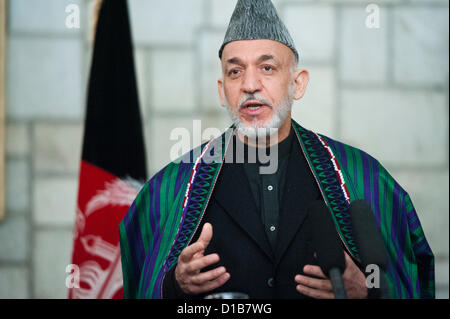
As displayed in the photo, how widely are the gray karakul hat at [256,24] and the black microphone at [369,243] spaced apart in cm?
114

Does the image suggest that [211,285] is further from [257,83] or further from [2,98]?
[2,98]

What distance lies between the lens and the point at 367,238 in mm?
1335

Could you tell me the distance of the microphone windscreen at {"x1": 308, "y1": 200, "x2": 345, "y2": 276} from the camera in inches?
53.0

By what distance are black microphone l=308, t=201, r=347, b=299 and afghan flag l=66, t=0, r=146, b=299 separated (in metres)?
1.81

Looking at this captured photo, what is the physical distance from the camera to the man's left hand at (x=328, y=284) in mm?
1757

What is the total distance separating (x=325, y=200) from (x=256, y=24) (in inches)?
33.7

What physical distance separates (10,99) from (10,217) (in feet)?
2.72

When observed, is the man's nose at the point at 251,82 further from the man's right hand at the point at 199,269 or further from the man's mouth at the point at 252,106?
the man's right hand at the point at 199,269

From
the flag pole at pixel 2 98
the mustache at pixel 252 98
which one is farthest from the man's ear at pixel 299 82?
the flag pole at pixel 2 98

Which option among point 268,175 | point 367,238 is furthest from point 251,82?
point 367,238

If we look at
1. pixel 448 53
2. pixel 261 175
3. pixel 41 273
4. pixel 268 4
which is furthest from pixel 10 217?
pixel 448 53

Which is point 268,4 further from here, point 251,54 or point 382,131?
point 382,131

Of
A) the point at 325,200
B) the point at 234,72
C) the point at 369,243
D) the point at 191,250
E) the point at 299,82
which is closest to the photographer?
the point at 369,243

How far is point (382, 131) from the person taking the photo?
3592 mm
